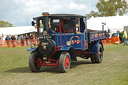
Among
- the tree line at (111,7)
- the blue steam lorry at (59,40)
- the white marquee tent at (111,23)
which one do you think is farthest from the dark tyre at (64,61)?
the tree line at (111,7)

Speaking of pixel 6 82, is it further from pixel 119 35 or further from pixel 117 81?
pixel 119 35

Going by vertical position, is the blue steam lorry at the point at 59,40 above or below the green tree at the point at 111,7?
below

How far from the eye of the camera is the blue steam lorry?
9023 mm

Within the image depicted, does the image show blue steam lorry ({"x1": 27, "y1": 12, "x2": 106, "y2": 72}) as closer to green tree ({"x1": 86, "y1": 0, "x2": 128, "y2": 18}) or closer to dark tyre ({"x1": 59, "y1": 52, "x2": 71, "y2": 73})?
dark tyre ({"x1": 59, "y1": 52, "x2": 71, "y2": 73})

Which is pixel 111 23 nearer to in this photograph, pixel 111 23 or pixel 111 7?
pixel 111 23

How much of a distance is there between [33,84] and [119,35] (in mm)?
23569

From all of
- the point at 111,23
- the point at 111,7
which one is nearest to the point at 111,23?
the point at 111,23

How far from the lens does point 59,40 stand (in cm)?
934

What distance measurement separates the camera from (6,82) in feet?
25.1

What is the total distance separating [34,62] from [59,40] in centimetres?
133

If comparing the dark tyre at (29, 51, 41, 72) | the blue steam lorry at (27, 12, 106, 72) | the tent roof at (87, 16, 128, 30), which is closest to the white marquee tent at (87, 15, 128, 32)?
the tent roof at (87, 16, 128, 30)

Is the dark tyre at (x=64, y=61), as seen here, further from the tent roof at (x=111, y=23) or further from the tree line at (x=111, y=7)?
the tree line at (x=111, y=7)

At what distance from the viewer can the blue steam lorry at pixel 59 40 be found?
9023 mm

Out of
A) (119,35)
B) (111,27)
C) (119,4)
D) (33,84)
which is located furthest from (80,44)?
(119,4)
